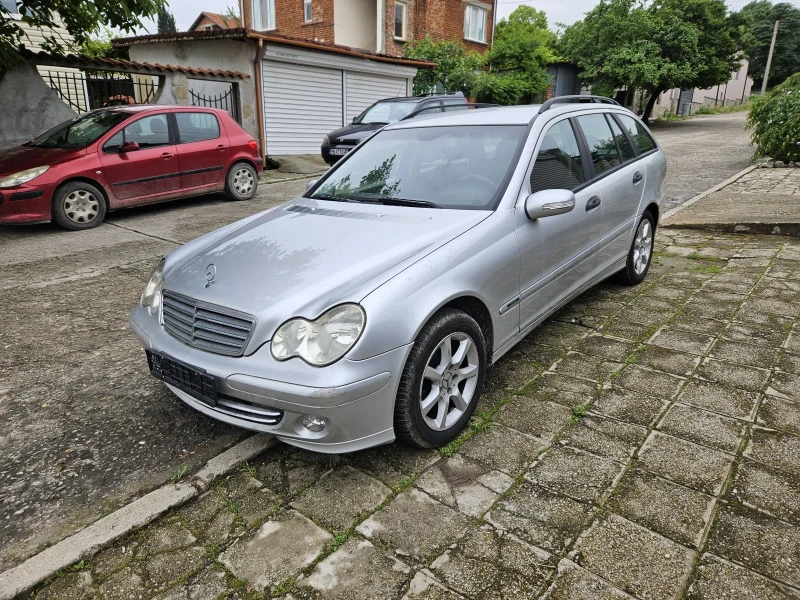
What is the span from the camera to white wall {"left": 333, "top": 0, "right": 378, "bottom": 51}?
75.9 ft

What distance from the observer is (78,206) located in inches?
304

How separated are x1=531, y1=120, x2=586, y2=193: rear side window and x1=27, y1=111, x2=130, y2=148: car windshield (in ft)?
21.9

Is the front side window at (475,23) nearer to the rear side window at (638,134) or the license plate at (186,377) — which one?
the rear side window at (638,134)

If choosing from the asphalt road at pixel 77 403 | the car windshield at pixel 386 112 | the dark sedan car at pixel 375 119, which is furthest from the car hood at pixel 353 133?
the asphalt road at pixel 77 403

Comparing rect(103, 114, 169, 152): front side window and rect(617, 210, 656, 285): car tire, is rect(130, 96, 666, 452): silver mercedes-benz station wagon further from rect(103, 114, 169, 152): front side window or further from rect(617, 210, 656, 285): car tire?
rect(103, 114, 169, 152): front side window

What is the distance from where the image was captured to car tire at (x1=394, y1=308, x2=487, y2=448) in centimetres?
263

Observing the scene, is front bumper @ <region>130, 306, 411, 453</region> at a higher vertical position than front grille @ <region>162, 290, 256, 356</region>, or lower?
lower

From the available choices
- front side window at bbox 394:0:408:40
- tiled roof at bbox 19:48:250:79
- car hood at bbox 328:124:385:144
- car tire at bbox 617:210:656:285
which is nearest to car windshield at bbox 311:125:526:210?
car tire at bbox 617:210:656:285

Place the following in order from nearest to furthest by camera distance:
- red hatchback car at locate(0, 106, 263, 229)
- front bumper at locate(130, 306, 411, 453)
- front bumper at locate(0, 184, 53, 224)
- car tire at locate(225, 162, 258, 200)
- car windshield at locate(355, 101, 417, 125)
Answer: front bumper at locate(130, 306, 411, 453) < front bumper at locate(0, 184, 53, 224) < red hatchback car at locate(0, 106, 263, 229) < car tire at locate(225, 162, 258, 200) < car windshield at locate(355, 101, 417, 125)

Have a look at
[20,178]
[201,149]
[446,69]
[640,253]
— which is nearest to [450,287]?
[640,253]

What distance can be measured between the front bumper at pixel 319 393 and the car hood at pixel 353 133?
10170mm

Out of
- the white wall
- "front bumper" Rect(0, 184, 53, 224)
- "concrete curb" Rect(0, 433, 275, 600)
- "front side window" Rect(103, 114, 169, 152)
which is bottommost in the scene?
"concrete curb" Rect(0, 433, 275, 600)

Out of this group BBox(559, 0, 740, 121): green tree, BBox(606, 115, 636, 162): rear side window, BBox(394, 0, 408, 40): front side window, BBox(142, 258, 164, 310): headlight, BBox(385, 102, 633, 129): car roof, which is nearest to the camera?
BBox(142, 258, 164, 310): headlight

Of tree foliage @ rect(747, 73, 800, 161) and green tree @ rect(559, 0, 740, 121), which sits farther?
green tree @ rect(559, 0, 740, 121)
